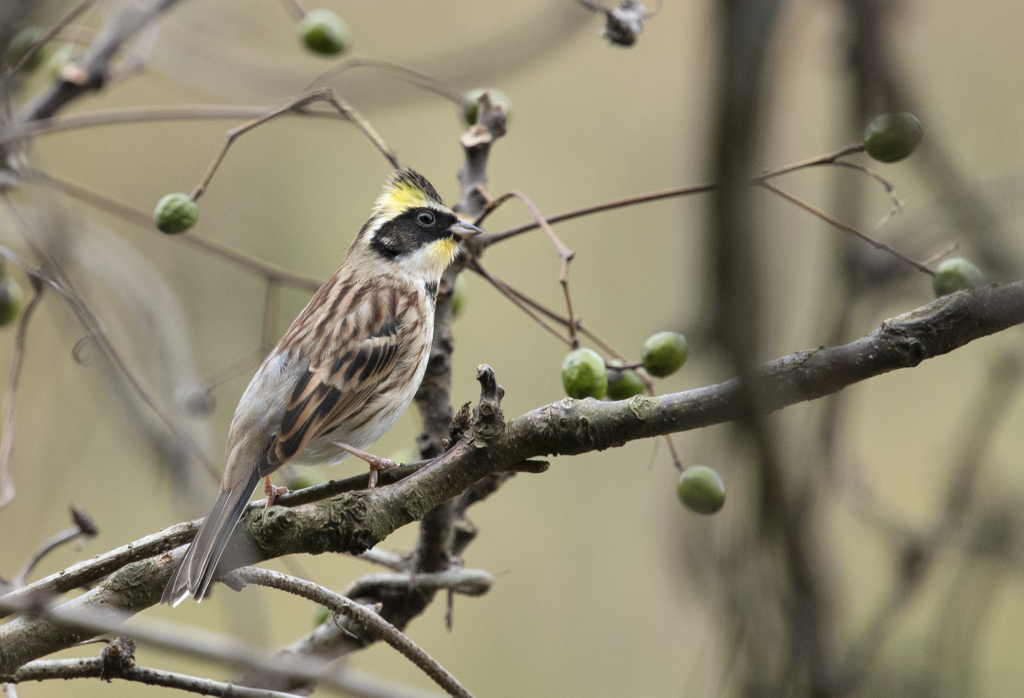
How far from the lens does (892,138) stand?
1.69 metres

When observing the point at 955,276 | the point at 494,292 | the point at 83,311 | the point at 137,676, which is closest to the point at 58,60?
the point at 83,311

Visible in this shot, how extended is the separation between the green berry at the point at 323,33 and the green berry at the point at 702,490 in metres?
1.50

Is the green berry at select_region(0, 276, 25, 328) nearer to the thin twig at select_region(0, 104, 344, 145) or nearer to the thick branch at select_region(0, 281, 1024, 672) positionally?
the thin twig at select_region(0, 104, 344, 145)

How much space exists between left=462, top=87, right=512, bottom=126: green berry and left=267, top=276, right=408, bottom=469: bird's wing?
1.86 feet

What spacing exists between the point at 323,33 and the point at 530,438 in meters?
1.52

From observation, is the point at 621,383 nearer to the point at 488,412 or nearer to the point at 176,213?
the point at 488,412

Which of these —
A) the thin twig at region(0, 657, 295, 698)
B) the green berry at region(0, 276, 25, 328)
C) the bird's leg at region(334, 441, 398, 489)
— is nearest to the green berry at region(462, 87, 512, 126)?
the bird's leg at region(334, 441, 398, 489)

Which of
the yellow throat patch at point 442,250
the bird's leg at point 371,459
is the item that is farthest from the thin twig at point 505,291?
the bird's leg at point 371,459

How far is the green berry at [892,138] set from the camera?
1.66 meters

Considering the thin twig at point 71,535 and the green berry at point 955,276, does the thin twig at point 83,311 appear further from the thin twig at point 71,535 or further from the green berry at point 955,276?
the green berry at point 955,276

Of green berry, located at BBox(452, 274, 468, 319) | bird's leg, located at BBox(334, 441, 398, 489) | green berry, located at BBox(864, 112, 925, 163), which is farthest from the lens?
green berry, located at BBox(452, 274, 468, 319)

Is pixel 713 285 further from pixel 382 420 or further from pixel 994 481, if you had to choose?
pixel 382 420

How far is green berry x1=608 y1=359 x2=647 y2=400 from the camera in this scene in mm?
1989

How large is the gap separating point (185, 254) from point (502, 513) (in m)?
2.04
